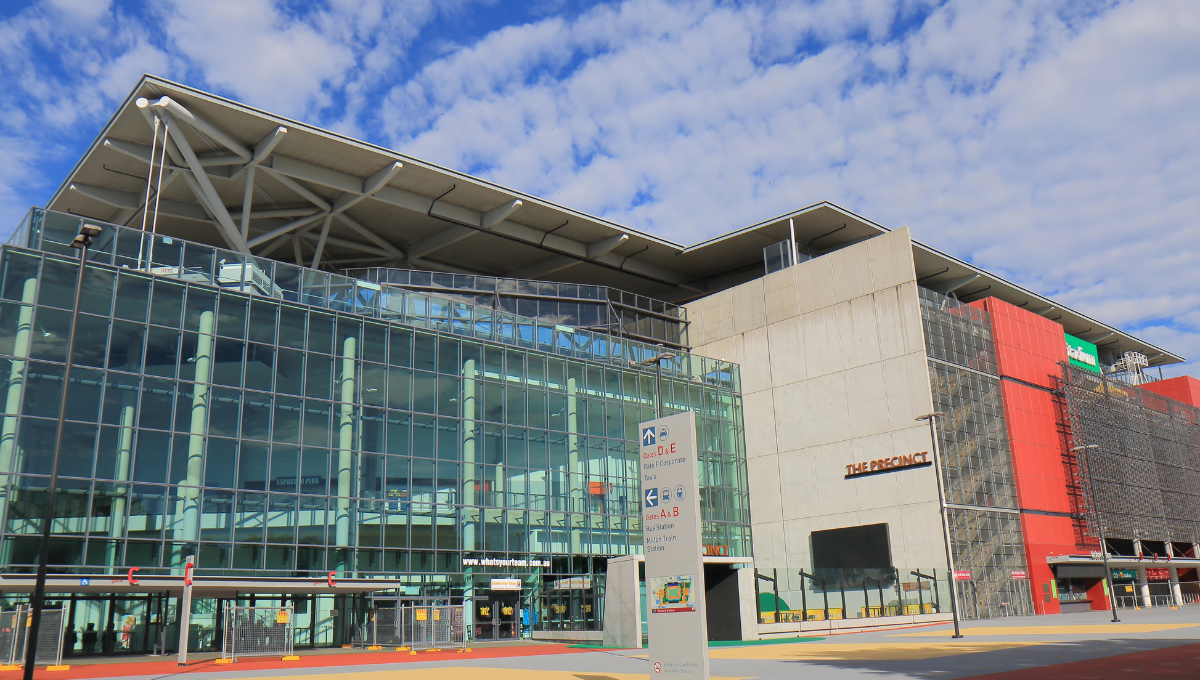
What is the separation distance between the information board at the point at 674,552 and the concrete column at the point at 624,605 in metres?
A: 12.7

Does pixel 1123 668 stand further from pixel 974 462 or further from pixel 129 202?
pixel 129 202

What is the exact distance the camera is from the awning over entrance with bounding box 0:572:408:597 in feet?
88.1

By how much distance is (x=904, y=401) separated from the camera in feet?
155

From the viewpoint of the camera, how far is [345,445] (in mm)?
36250

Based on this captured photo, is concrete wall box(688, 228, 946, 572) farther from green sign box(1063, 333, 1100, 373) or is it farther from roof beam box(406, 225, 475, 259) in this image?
roof beam box(406, 225, 475, 259)

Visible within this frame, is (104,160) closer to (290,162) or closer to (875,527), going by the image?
(290,162)

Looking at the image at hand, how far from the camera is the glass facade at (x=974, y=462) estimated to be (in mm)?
45344

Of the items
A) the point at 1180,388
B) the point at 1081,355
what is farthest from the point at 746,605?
the point at 1180,388

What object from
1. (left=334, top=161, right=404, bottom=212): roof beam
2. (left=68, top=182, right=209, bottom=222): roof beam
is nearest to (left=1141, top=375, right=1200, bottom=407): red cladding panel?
(left=334, top=161, right=404, bottom=212): roof beam

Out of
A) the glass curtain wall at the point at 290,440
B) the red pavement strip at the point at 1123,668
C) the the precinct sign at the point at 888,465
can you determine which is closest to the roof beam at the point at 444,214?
the glass curtain wall at the point at 290,440

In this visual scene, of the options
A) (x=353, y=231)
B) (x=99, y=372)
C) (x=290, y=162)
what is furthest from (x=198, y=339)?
(x=353, y=231)

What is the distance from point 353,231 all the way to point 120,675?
36.6m

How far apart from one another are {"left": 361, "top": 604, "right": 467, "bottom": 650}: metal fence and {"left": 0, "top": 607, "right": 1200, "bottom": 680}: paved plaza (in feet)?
3.91

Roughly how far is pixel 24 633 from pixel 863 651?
23.7 metres
